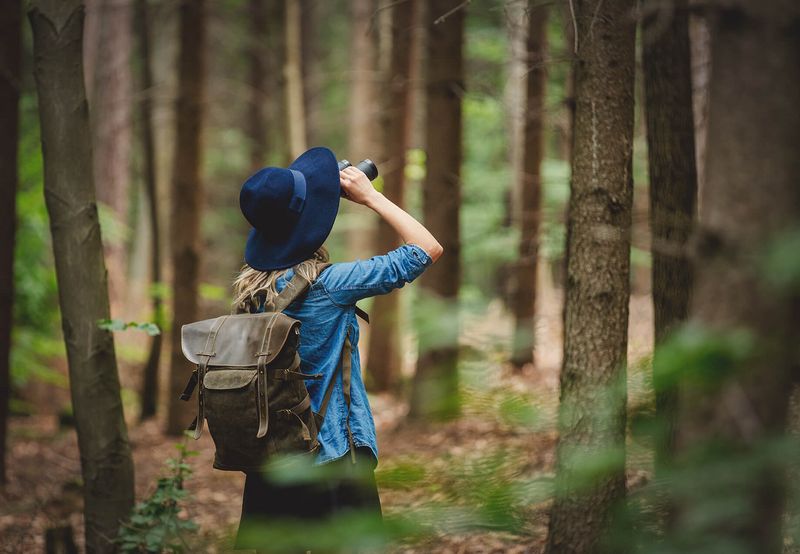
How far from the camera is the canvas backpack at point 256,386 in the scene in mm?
3133

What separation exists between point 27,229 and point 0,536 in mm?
5367

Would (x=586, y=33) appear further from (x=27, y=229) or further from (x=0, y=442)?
(x=27, y=229)

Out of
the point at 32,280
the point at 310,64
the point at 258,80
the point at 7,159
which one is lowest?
the point at 32,280

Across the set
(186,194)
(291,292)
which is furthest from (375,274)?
(186,194)

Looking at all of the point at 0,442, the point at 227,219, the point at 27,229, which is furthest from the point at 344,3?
the point at 0,442

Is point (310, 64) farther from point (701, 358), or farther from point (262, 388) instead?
point (701, 358)

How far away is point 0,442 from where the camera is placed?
6.71 meters

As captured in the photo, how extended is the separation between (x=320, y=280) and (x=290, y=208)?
0.36 meters

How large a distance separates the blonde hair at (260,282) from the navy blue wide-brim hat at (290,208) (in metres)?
0.04

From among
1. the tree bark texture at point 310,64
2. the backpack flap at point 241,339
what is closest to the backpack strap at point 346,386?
the backpack flap at point 241,339

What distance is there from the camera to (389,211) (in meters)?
3.38

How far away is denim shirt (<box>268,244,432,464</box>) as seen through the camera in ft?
10.7

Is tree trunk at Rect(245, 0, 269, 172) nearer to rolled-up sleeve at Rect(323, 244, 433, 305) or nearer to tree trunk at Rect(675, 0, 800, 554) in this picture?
rolled-up sleeve at Rect(323, 244, 433, 305)

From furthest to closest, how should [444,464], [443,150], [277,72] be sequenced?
[277,72] → [443,150] → [444,464]
